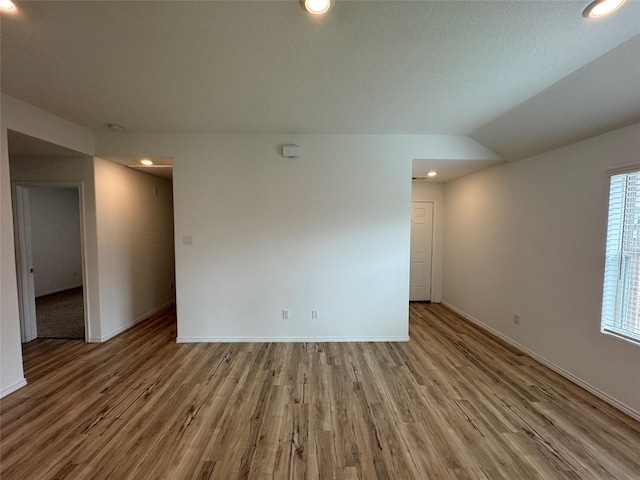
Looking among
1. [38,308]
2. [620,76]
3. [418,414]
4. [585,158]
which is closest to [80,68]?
[418,414]

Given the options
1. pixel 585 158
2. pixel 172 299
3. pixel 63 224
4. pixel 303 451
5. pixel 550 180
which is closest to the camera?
pixel 303 451

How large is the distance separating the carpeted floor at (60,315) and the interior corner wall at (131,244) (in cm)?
64

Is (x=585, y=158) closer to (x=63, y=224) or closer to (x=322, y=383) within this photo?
(x=322, y=383)

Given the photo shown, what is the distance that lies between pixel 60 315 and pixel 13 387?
8.20 feet

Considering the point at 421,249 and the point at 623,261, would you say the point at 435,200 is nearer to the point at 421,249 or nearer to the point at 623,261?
the point at 421,249

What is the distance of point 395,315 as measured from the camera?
3.27m

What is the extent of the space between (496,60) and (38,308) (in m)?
7.38

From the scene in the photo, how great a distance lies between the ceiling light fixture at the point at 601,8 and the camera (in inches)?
49.6

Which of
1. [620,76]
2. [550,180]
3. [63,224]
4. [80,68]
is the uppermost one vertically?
[80,68]

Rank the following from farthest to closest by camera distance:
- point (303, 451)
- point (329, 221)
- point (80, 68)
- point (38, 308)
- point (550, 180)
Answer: point (38, 308), point (329, 221), point (550, 180), point (80, 68), point (303, 451)

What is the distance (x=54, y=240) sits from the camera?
18.5 feet

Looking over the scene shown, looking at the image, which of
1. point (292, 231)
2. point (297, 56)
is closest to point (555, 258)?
point (292, 231)

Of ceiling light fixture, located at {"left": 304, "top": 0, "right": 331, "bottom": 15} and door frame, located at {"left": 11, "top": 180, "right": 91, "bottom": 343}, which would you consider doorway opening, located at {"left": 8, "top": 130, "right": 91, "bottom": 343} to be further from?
ceiling light fixture, located at {"left": 304, "top": 0, "right": 331, "bottom": 15}

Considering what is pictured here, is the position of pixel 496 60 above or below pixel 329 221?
above
